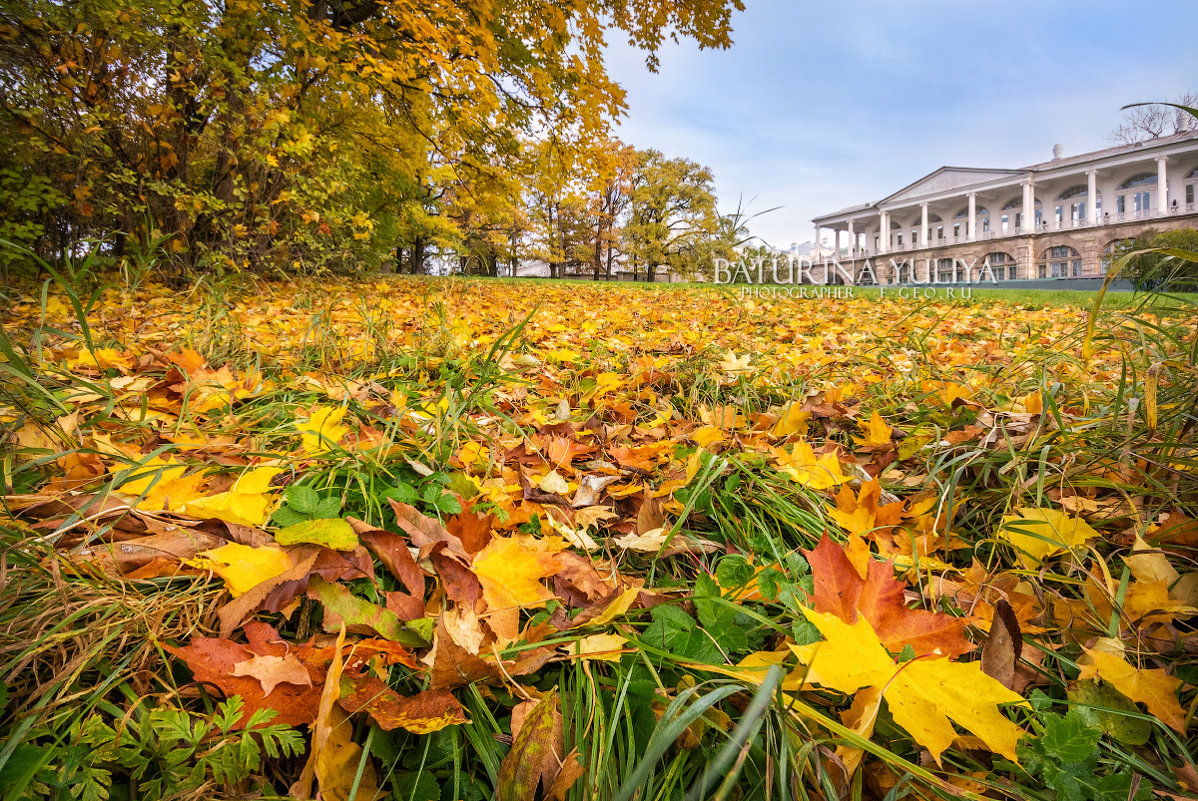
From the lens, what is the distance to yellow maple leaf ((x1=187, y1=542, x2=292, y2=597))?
0.74 m

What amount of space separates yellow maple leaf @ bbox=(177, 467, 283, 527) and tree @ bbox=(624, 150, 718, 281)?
28270 millimetres

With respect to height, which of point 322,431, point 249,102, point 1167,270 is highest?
point 249,102

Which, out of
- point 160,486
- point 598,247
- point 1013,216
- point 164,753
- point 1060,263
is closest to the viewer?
point 164,753

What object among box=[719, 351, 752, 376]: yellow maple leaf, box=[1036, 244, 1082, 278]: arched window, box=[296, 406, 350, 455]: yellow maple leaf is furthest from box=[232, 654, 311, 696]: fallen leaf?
box=[1036, 244, 1082, 278]: arched window

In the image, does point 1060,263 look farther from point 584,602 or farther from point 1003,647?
point 584,602

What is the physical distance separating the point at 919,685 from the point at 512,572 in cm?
57

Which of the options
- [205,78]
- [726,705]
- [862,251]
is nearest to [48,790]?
[726,705]

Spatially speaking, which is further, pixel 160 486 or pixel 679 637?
pixel 160 486

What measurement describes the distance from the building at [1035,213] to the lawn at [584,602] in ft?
91.5

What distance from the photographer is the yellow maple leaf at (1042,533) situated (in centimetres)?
90

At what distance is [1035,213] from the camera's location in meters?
33.7

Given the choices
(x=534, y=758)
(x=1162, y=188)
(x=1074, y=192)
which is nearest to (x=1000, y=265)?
(x=1074, y=192)

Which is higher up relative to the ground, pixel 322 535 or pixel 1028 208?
pixel 1028 208

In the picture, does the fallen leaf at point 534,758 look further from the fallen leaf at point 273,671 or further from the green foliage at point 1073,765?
the green foliage at point 1073,765
